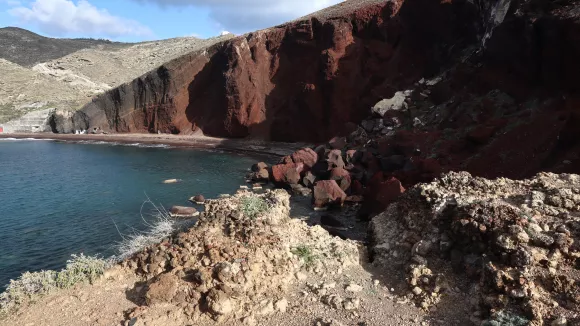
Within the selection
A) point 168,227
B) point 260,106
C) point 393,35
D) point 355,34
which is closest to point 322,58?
point 355,34

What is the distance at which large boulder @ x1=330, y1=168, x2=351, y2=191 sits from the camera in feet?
67.9

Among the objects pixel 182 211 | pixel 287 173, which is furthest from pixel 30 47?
pixel 182 211

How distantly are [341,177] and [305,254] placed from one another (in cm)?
1277

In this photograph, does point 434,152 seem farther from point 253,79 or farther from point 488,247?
point 253,79

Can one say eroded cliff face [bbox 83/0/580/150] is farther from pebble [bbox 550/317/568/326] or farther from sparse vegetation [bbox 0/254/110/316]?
sparse vegetation [bbox 0/254/110/316]

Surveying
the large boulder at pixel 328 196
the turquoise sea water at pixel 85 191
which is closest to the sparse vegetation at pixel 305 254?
the turquoise sea water at pixel 85 191

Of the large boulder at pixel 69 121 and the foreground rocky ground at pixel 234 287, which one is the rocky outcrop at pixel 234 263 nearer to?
the foreground rocky ground at pixel 234 287

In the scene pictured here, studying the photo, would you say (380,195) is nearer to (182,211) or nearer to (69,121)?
(182,211)

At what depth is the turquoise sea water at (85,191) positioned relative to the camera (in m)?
15.4

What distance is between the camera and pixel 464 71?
27.2 meters

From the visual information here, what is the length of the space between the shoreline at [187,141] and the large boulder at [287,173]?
1159 centimetres

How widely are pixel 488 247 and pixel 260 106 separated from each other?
37731 mm

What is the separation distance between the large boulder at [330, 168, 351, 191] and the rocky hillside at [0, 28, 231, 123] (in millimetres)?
45113

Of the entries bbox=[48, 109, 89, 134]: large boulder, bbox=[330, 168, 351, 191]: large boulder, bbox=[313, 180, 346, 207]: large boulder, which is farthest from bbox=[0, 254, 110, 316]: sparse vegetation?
bbox=[48, 109, 89, 134]: large boulder
